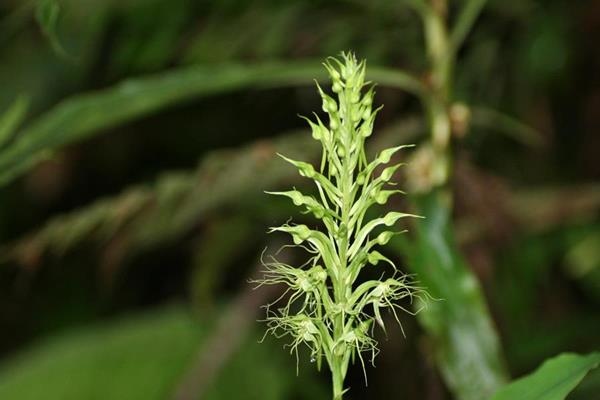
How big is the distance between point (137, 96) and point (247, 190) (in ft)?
1.11

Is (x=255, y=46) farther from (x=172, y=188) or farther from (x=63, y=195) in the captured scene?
(x=63, y=195)

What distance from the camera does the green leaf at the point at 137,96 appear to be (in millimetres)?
1185

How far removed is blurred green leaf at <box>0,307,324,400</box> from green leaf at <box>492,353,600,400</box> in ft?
4.30

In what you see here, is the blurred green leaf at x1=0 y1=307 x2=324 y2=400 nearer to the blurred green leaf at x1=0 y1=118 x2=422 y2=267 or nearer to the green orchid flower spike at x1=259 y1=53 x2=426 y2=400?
the blurred green leaf at x1=0 y1=118 x2=422 y2=267

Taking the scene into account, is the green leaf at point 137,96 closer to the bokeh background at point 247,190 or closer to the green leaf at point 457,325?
the bokeh background at point 247,190

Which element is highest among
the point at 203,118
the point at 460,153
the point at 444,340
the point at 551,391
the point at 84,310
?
the point at 203,118

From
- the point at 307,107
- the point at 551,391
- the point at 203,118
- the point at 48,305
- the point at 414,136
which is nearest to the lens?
the point at 551,391

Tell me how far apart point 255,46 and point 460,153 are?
0.57m

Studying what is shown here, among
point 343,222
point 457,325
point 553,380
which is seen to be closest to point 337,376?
point 343,222

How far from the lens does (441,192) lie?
1268mm

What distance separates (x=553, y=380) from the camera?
2.62 feet

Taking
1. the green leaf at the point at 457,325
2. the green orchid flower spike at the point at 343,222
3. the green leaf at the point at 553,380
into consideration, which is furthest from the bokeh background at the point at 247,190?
the green orchid flower spike at the point at 343,222

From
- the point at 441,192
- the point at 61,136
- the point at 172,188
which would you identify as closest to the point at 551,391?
the point at 441,192

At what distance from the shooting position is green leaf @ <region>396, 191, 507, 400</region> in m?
1.09
